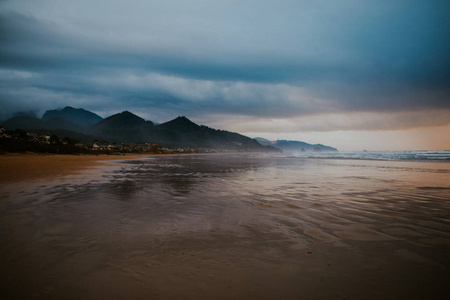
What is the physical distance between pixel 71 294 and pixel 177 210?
4657 millimetres

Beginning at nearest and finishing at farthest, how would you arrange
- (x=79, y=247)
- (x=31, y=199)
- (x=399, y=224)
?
(x=79, y=247), (x=399, y=224), (x=31, y=199)

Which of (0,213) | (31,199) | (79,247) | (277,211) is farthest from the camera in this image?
(31,199)

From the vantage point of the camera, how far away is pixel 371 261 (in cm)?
422

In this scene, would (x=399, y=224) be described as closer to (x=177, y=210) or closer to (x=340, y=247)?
(x=340, y=247)

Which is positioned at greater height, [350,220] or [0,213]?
[350,220]

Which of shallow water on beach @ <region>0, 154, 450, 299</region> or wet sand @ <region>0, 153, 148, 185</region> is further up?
shallow water on beach @ <region>0, 154, 450, 299</region>

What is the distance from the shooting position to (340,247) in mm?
4840

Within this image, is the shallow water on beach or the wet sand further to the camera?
the wet sand

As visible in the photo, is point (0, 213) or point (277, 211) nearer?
point (0, 213)

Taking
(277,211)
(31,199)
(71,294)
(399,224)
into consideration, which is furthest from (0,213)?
(399,224)

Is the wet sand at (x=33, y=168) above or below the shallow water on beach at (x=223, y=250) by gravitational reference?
below

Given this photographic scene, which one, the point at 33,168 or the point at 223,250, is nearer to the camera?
the point at 223,250

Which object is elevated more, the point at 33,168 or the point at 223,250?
the point at 223,250

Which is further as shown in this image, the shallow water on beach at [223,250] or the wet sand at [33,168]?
the wet sand at [33,168]
